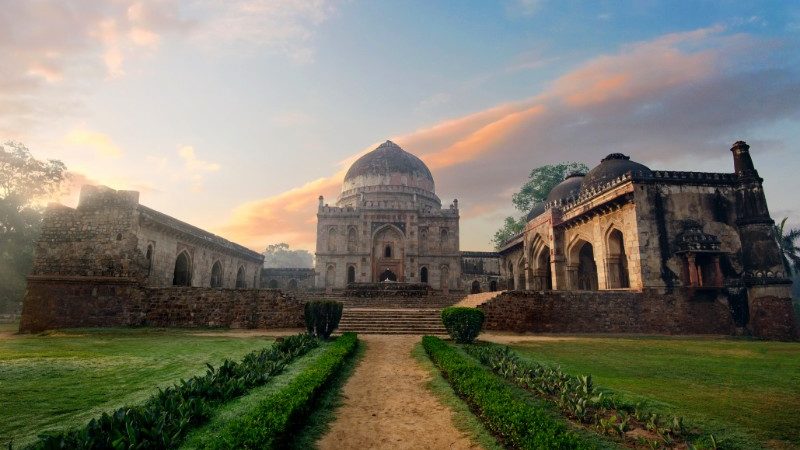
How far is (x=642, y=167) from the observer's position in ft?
74.1

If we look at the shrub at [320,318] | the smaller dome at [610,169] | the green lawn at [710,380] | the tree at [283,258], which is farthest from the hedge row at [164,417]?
the tree at [283,258]

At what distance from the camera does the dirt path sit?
4.30m

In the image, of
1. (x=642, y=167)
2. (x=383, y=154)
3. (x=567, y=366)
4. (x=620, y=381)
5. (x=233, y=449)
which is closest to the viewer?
(x=233, y=449)

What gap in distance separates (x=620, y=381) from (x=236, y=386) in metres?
6.16

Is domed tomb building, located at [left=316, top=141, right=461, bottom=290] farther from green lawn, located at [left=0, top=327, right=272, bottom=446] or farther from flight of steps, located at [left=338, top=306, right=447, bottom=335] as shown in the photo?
green lawn, located at [left=0, top=327, right=272, bottom=446]

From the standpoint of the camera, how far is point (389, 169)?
39.2m

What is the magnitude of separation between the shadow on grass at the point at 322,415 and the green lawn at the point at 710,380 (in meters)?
4.08

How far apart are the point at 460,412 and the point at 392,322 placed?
9996 mm

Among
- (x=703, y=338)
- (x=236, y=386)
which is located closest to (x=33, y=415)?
(x=236, y=386)

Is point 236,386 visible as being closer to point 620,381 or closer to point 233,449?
point 233,449

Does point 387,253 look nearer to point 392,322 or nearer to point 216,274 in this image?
point 216,274

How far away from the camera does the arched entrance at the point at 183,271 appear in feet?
75.0

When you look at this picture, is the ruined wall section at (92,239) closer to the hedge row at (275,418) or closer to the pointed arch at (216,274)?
A: the pointed arch at (216,274)

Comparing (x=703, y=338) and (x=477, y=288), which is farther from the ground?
(x=477, y=288)
